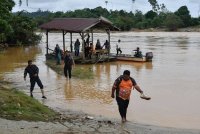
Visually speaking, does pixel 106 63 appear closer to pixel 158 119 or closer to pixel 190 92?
pixel 190 92

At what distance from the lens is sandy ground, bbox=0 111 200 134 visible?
1081cm

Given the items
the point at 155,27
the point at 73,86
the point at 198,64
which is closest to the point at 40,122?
the point at 73,86

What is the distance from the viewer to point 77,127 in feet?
38.4

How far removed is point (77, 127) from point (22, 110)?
1990mm

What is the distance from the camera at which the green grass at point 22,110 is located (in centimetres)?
→ 1216

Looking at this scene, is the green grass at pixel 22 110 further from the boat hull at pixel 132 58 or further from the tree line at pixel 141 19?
the tree line at pixel 141 19

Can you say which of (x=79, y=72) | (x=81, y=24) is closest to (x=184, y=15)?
(x=81, y=24)

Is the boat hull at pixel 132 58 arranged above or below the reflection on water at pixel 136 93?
above

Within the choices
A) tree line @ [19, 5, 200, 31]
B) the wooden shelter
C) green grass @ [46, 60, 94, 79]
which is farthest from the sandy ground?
tree line @ [19, 5, 200, 31]

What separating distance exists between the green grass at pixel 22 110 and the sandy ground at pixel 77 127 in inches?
17.8

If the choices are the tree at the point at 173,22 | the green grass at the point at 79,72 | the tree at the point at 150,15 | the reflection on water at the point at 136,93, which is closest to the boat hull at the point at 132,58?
the reflection on water at the point at 136,93

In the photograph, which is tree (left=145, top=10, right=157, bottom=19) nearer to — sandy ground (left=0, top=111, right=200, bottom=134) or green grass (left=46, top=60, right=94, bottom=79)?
green grass (left=46, top=60, right=94, bottom=79)

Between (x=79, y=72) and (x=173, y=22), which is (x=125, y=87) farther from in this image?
(x=173, y=22)

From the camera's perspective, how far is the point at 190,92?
21047mm
